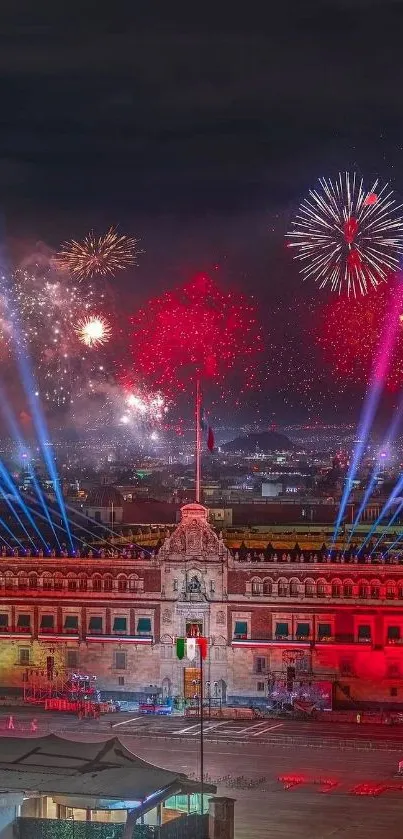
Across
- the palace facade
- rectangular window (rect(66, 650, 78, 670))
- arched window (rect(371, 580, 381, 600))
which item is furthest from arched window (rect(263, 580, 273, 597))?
rectangular window (rect(66, 650, 78, 670))

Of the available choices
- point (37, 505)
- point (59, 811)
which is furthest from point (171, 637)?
point (37, 505)

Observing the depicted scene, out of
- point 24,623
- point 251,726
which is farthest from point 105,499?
point 251,726

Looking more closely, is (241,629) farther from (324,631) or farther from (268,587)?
(324,631)

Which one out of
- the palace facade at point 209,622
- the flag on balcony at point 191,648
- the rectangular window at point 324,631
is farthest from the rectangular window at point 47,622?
the rectangular window at point 324,631

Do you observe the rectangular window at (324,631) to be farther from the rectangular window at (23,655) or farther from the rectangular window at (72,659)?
the rectangular window at (23,655)

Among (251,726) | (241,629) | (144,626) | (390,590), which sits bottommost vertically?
(251,726)

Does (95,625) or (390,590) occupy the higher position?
(390,590)
